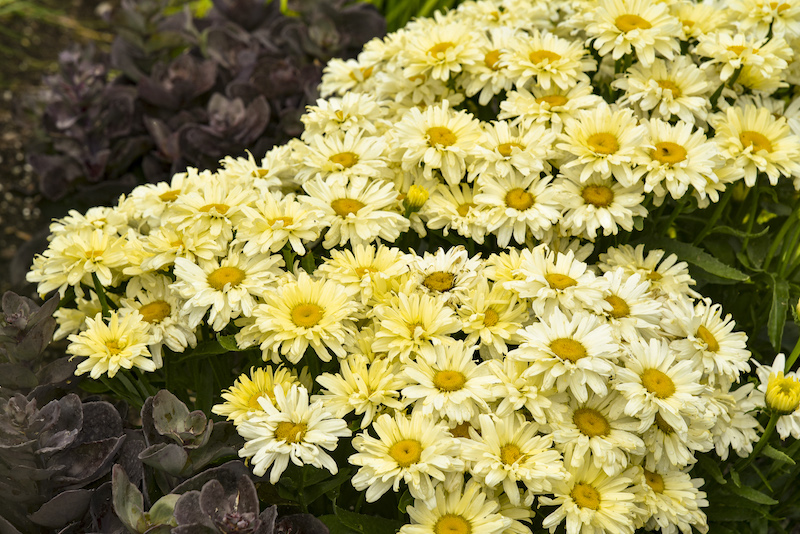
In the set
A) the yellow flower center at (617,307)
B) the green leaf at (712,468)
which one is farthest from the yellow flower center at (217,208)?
the green leaf at (712,468)

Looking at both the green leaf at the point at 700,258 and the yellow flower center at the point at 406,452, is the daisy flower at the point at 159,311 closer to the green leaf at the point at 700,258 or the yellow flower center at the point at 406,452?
the yellow flower center at the point at 406,452

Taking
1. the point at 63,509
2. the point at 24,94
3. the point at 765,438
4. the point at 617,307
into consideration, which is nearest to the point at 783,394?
the point at 765,438

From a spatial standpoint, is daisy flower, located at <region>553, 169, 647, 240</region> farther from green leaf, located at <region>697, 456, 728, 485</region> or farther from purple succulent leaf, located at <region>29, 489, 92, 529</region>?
Answer: purple succulent leaf, located at <region>29, 489, 92, 529</region>

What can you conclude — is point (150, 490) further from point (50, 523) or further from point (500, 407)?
point (500, 407)

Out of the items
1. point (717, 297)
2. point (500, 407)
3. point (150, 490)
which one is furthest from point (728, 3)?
point (150, 490)

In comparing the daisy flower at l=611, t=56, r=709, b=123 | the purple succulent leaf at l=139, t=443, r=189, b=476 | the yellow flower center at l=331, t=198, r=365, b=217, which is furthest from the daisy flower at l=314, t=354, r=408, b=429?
the daisy flower at l=611, t=56, r=709, b=123

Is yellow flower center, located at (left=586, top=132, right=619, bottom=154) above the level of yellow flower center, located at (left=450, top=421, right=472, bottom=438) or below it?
above
